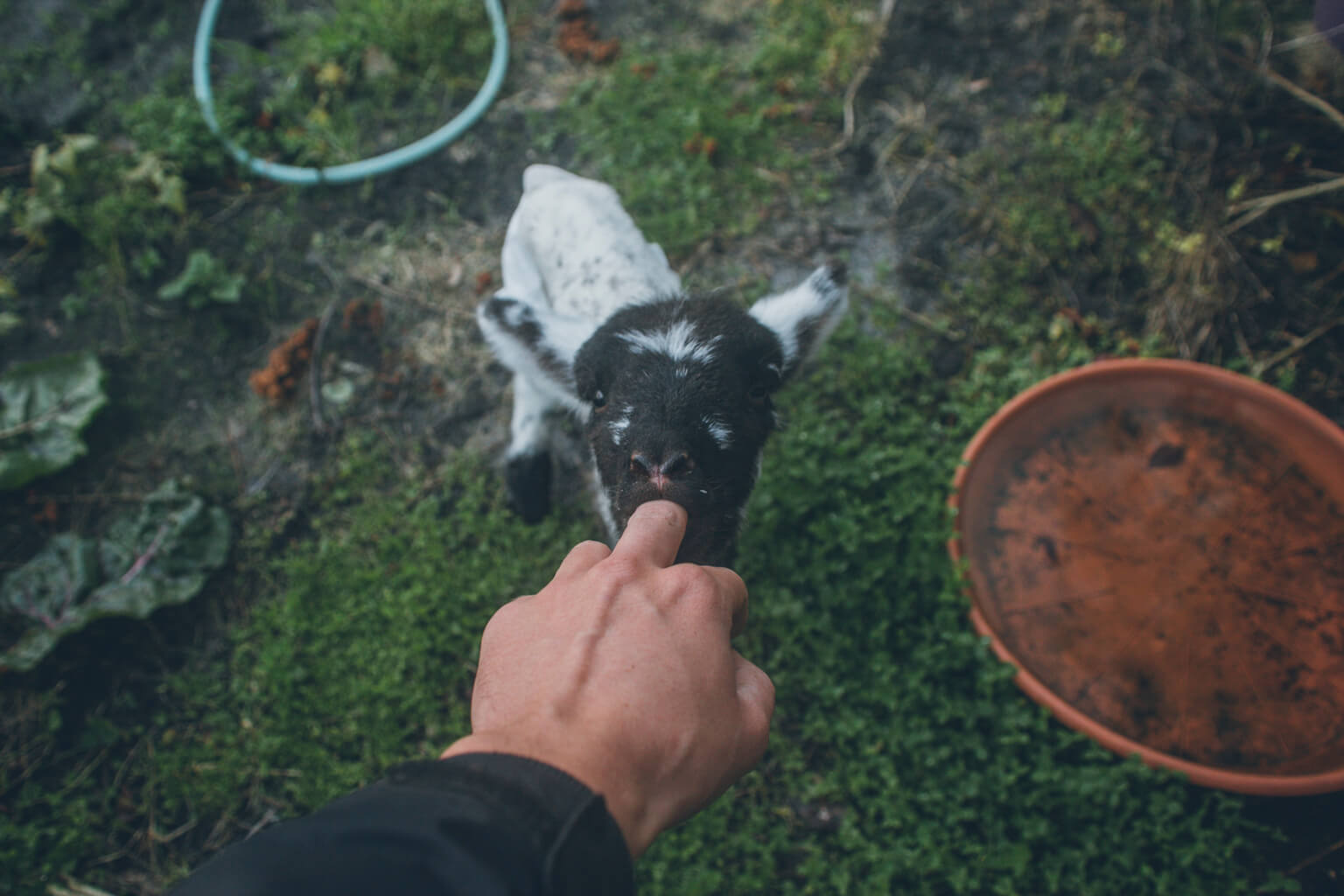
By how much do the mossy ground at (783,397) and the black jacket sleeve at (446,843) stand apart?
2.14m

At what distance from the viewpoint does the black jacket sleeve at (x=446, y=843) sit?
1.10 m

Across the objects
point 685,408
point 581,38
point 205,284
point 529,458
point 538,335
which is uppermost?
point 581,38

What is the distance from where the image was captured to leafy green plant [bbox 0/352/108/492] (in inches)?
154

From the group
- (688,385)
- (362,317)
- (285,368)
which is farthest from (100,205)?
(688,385)

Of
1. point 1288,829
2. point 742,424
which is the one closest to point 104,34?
point 742,424

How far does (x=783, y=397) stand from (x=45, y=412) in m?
4.25

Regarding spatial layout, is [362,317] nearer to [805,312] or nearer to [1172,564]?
[805,312]

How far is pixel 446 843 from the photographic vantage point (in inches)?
44.5

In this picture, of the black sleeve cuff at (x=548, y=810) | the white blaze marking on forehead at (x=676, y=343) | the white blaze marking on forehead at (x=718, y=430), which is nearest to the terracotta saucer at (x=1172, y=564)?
the white blaze marking on forehead at (x=718, y=430)

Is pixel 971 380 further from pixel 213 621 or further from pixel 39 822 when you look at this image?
pixel 39 822

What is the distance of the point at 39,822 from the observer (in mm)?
3422

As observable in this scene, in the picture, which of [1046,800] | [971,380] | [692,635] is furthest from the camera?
[971,380]

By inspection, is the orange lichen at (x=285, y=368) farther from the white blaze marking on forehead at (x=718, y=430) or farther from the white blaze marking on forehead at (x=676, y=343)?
the white blaze marking on forehead at (x=718, y=430)

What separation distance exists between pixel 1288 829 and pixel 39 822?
577 centimetres
